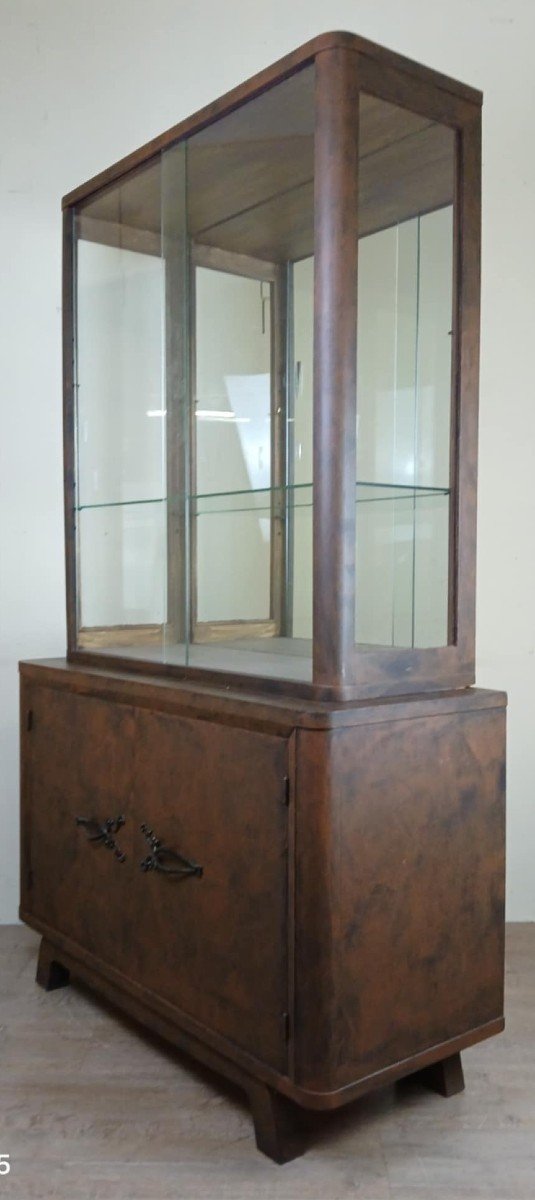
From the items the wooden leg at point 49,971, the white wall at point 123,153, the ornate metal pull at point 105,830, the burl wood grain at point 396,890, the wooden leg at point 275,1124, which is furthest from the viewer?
the white wall at point 123,153

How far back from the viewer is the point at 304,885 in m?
1.44

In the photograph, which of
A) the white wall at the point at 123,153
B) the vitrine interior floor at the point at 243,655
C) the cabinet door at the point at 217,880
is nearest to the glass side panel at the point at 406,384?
the vitrine interior floor at the point at 243,655

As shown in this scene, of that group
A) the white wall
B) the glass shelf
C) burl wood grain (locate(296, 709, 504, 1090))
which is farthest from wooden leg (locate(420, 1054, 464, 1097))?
the white wall

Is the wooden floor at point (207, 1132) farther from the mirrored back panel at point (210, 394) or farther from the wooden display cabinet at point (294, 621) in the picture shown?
the mirrored back panel at point (210, 394)

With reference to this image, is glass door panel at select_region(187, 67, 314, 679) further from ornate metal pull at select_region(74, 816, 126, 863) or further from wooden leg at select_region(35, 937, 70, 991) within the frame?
wooden leg at select_region(35, 937, 70, 991)

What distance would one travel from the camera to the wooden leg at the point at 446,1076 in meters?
1.74

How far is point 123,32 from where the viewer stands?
2.64m

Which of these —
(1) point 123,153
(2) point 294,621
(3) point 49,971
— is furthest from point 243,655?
(1) point 123,153

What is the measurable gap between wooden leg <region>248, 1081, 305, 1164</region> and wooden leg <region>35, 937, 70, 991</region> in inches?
29.0

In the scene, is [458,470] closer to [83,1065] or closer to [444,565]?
[444,565]

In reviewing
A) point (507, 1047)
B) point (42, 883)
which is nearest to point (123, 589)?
point (42, 883)

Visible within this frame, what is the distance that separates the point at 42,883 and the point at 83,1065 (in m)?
0.43

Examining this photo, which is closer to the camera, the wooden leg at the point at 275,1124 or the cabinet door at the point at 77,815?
the wooden leg at the point at 275,1124

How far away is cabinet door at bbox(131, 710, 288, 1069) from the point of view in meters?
1.49
